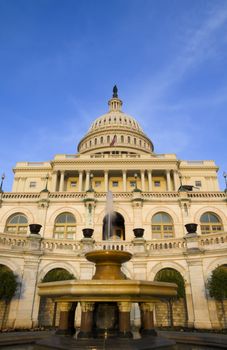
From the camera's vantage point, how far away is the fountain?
10.3 metres

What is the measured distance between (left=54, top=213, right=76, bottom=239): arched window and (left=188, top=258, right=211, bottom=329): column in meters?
15.4

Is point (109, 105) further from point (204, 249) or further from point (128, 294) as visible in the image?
point (128, 294)

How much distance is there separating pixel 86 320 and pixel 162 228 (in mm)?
22433

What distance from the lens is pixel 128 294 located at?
10500 mm

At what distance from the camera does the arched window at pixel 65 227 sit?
105ft

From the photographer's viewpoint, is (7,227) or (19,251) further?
(7,227)

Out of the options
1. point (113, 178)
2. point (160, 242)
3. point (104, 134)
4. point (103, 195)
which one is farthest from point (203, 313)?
point (104, 134)

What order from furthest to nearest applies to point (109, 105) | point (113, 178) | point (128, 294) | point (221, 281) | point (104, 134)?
point (109, 105)
point (104, 134)
point (113, 178)
point (221, 281)
point (128, 294)

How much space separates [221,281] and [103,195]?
18.0 meters

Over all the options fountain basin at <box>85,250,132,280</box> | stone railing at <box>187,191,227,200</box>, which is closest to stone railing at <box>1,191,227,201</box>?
stone railing at <box>187,191,227,200</box>

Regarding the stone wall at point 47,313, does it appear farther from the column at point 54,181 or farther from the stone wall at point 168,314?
the column at point 54,181

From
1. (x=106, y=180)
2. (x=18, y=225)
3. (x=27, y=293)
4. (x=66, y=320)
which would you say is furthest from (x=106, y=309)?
(x=106, y=180)

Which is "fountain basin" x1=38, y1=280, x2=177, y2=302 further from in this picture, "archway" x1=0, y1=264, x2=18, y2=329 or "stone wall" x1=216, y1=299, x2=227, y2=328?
"stone wall" x1=216, y1=299, x2=227, y2=328

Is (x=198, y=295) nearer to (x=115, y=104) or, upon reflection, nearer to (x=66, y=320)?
(x=66, y=320)
